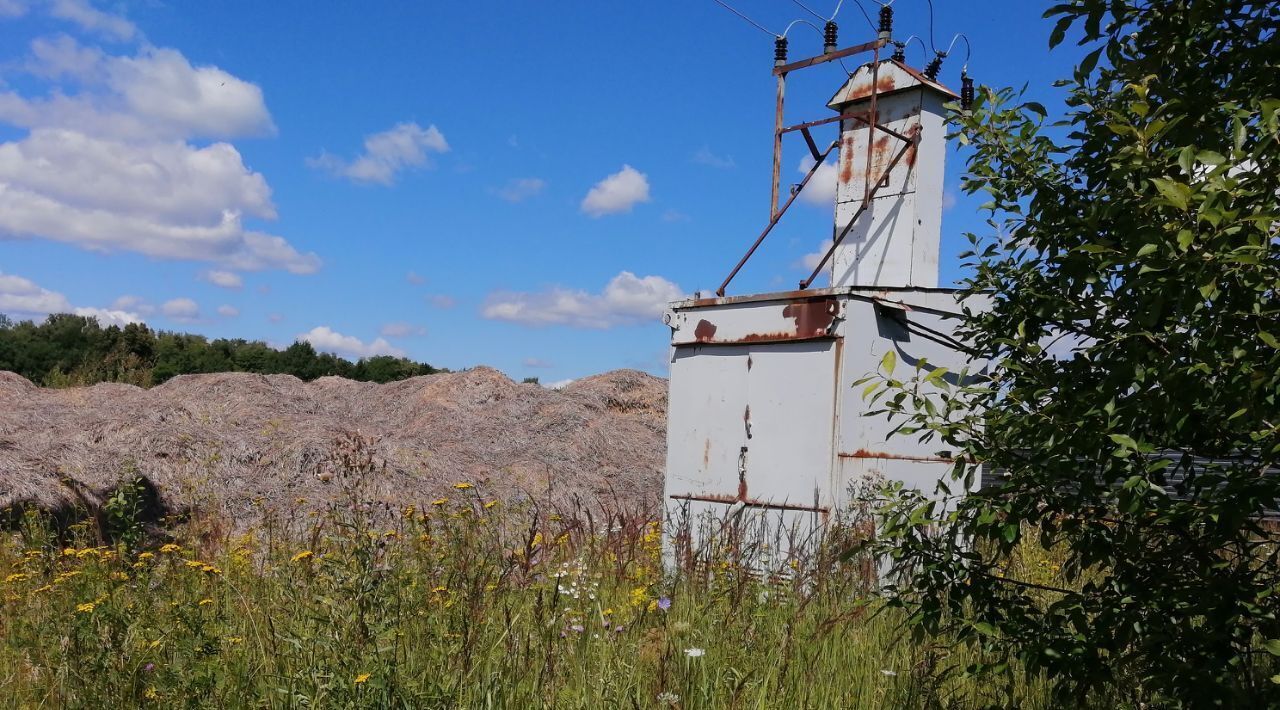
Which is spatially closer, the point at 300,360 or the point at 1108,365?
the point at 1108,365

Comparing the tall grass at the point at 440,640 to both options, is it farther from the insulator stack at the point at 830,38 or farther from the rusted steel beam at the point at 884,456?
the insulator stack at the point at 830,38

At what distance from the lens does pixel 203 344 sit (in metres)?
26.3

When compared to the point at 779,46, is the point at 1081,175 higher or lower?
lower

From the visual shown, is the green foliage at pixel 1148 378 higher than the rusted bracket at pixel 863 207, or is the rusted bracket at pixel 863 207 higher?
the rusted bracket at pixel 863 207

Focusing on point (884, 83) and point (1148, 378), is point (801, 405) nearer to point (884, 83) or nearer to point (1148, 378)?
point (884, 83)

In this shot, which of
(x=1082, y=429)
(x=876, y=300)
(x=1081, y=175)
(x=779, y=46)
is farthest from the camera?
(x=779, y=46)

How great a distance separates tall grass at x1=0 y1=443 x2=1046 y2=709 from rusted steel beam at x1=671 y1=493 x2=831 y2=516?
178 centimetres

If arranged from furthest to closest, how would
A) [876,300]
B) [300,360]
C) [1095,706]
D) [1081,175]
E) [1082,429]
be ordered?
[300,360]
[876,300]
[1095,706]
[1081,175]
[1082,429]

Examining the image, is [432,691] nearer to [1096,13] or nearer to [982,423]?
[982,423]

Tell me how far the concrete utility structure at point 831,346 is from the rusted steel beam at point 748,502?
11 millimetres

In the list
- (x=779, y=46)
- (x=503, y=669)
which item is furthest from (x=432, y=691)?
(x=779, y=46)

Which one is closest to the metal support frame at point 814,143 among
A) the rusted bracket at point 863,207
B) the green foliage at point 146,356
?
the rusted bracket at point 863,207

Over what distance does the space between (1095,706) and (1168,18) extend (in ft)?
7.72

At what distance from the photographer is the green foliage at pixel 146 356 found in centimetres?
2311
